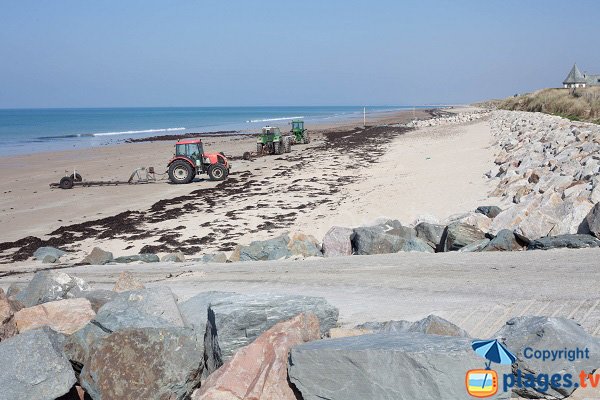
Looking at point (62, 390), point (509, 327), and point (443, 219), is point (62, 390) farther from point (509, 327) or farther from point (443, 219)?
point (443, 219)

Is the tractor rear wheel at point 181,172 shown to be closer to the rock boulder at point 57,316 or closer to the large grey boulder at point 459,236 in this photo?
the large grey boulder at point 459,236

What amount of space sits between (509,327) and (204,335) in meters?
2.40

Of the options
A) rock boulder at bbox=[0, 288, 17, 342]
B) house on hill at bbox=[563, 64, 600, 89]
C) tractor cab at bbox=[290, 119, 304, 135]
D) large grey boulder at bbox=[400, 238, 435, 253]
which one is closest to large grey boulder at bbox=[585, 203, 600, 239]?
large grey boulder at bbox=[400, 238, 435, 253]

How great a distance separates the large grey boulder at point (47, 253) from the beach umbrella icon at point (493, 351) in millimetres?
8769

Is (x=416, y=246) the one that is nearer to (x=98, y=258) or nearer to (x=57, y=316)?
(x=57, y=316)

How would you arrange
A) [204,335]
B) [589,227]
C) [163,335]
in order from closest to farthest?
[163,335] < [204,335] < [589,227]

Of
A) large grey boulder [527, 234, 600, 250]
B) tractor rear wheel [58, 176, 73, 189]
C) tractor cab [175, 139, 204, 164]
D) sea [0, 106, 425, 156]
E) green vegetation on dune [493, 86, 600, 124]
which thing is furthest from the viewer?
sea [0, 106, 425, 156]

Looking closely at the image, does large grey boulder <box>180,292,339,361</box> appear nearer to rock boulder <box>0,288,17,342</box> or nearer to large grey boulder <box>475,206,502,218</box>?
rock boulder <box>0,288,17,342</box>

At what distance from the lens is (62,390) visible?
3824 millimetres

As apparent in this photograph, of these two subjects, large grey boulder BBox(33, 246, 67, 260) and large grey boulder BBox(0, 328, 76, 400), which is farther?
large grey boulder BBox(33, 246, 67, 260)

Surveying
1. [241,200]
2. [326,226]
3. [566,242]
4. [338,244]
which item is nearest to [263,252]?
[338,244]

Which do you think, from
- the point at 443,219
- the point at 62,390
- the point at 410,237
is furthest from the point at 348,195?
the point at 62,390

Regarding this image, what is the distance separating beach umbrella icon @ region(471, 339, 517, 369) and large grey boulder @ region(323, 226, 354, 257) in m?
5.13

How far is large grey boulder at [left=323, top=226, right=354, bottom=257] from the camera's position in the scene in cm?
875
